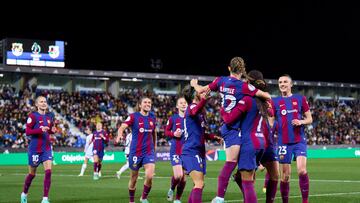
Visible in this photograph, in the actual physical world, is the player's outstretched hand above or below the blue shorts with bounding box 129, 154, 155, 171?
above

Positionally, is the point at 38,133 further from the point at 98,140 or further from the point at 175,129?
the point at 98,140

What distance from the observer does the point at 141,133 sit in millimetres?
15055

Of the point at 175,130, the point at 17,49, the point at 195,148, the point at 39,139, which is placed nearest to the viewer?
the point at 195,148

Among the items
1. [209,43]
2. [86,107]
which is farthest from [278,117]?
[209,43]

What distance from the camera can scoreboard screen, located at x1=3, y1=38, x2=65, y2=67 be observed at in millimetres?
53969

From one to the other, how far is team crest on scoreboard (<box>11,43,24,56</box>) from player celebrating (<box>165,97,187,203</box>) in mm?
40059

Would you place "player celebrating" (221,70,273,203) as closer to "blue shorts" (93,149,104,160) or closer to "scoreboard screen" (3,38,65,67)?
"blue shorts" (93,149,104,160)

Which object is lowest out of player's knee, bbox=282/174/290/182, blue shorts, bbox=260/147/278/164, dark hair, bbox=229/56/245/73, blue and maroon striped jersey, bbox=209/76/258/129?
player's knee, bbox=282/174/290/182

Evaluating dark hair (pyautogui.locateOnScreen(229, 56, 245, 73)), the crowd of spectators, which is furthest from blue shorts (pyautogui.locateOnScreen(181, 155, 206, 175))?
the crowd of spectators

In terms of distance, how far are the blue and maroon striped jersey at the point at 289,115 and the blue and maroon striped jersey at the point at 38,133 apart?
18.3ft

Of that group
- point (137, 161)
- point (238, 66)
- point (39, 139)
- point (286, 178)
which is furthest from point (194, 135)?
point (39, 139)

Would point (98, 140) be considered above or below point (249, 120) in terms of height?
below

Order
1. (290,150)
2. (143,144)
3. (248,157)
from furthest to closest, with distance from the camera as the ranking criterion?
(143,144) → (290,150) → (248,157)

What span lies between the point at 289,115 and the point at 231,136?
4.03m
